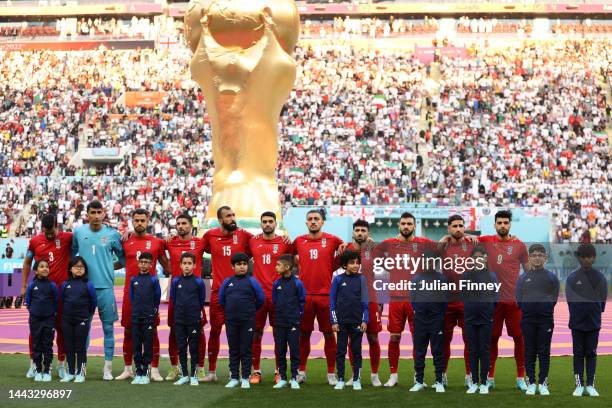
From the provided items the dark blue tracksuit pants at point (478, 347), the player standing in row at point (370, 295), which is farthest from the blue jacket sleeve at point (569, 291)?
the player standing in row at point (370, 295)

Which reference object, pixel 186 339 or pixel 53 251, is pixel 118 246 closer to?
pixel 53 251

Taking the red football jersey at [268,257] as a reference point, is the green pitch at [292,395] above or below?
below

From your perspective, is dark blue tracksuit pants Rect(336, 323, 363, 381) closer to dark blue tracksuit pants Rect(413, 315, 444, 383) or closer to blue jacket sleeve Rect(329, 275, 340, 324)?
blue jacket sleeve Rect(329, 275, 340, 324)

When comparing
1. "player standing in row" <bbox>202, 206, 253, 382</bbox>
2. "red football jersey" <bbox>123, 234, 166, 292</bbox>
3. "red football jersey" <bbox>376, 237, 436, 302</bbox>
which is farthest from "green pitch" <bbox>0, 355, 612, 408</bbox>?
Result: "red football jersey" <bbox>123, 234, 166, 292</bbox>

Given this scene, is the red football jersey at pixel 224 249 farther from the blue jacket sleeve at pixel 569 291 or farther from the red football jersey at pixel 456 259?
the blue jacket sleeve at pixel 569 291

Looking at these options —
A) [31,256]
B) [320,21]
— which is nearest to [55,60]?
[320,21]

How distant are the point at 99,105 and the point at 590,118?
22289 millimetres

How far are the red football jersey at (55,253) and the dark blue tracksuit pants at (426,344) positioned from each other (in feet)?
12.7

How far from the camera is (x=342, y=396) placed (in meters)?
10.1

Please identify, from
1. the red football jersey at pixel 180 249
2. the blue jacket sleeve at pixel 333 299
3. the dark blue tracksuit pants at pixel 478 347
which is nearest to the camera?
the dark blue tracksuit pants at pixel 478 347

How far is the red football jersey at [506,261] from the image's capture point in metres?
10.8

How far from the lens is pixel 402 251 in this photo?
35.8ft

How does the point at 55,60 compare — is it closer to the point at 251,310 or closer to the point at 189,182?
the point at 189,182

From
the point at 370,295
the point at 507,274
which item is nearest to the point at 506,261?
the point at 507,274
